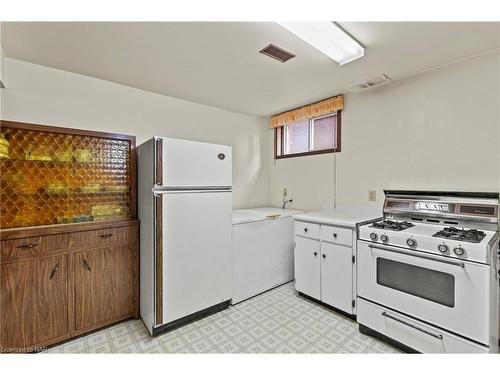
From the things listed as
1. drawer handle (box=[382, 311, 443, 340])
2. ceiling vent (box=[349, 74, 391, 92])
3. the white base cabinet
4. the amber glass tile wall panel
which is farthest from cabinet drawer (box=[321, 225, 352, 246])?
the amber glass tile wall panel

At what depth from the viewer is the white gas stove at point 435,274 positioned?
4.79ft

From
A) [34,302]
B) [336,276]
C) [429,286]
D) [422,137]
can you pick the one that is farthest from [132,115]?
[429,286]

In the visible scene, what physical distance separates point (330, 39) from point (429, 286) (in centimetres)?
183

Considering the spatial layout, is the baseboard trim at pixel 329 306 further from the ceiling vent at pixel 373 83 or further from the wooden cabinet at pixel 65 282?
the ceiling vent at pixel 373 83

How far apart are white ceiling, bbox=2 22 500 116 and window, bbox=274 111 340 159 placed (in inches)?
21.5

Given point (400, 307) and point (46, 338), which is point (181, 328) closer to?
point (46, 338)

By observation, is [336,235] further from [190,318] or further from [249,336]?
[190,318]

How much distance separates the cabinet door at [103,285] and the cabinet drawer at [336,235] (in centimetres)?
181

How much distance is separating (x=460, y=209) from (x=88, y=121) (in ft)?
10.8

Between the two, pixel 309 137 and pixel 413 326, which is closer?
pixel 413 326

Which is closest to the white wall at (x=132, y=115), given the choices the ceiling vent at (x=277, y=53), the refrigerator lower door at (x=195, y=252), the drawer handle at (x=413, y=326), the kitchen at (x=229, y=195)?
the kitchen at (x=229, y=195)

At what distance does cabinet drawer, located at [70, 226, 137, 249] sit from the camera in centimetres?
195

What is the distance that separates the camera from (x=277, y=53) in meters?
1.87

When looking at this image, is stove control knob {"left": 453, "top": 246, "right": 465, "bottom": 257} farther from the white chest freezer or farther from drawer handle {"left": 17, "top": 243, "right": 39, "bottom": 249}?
drawer handle {"left": 17, "top": 243, "right": 39, "bottom": 249}
